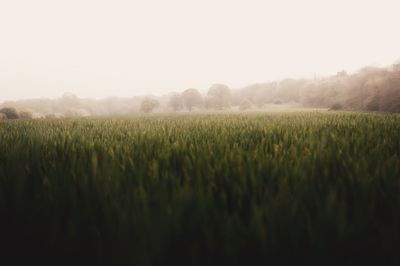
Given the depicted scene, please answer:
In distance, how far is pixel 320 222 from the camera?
844mm

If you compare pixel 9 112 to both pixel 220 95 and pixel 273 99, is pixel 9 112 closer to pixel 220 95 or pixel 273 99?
pixel 220 95

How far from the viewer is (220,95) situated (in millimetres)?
70812

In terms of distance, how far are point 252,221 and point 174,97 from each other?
231 ft

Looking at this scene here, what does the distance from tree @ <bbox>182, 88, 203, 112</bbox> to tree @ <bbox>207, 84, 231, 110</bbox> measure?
383 centimetres

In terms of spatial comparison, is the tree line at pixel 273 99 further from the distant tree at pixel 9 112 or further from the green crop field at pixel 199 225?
the green crop field at pixel 199 225

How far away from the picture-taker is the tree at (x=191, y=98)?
67562 mm

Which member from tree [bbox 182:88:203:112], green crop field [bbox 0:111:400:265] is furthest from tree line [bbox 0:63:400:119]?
green crop field [bbox 0:111:400:265]

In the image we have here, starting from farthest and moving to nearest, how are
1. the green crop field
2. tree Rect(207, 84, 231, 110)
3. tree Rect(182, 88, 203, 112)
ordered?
tree Rect(207, 84, 231, 110) → tree Rect(182, 88, 203, 112) → the green crop field

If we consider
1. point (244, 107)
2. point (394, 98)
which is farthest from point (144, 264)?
point (244, 107)

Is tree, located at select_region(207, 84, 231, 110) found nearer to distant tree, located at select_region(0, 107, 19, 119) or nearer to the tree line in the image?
the tree line

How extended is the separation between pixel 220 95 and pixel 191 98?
8.61m

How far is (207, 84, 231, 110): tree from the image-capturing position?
69.4m

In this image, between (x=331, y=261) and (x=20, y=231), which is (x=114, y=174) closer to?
(x=20, y=231)

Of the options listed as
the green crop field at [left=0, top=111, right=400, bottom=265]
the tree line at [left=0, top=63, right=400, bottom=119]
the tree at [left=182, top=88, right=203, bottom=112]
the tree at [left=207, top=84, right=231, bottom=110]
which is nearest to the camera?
the green crop field at [left=0, top=111, right=400, bottom=265]
